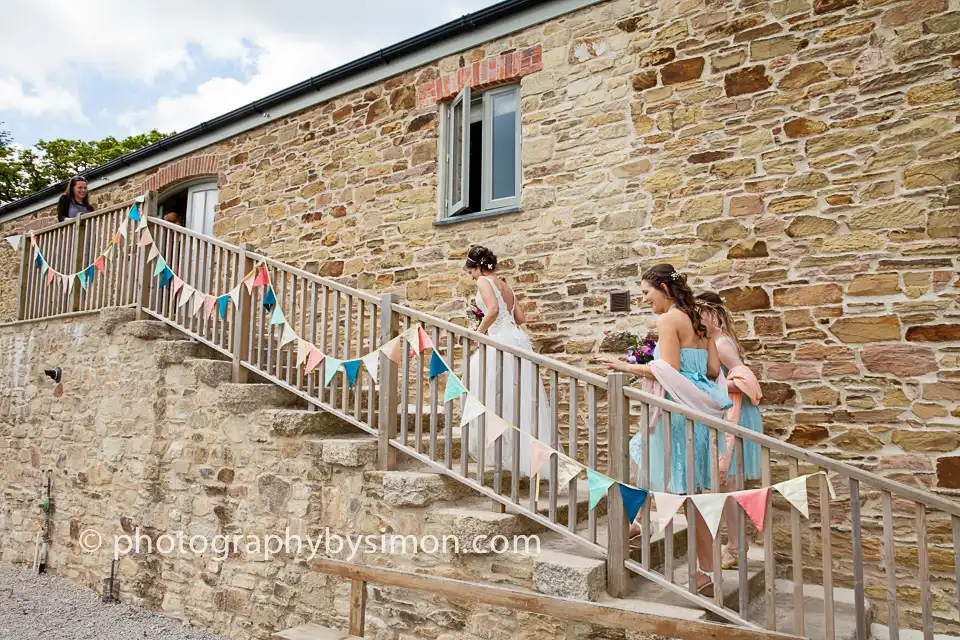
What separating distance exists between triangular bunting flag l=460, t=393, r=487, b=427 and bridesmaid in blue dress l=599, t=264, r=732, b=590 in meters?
0.75

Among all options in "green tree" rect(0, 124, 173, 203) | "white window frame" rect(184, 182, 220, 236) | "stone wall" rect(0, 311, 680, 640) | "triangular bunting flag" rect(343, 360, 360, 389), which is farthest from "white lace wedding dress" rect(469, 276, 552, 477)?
"green tree" rect(0, 124, 173, 203)

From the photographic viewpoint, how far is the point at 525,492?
437 cm

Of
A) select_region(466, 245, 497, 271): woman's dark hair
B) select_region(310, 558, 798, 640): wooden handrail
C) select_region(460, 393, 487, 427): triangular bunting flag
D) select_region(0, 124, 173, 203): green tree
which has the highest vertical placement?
select_region(0, 124, 173, 203): green tree

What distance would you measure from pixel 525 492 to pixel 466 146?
3.53 m

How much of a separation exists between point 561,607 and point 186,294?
4188 mm

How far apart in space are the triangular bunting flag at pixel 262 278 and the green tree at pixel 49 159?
620 inches

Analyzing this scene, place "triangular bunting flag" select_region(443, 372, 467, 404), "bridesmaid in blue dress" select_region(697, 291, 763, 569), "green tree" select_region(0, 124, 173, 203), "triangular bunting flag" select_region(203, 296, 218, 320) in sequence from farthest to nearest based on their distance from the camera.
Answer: "green tree" select_region(0, 124, 173, 203)
"triangular bunting flag" select_region(203, 296, 218, 320)
"triangular bunting flag" select_region(443, 372, 467, 404)
"bridesmaid in blue dress" select_region(697, 291, 763, 569)

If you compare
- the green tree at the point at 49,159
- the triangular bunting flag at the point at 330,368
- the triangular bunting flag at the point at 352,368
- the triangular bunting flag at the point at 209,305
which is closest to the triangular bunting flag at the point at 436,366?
the triangular bunting flag at the point at 352,368

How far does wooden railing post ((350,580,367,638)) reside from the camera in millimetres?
3992

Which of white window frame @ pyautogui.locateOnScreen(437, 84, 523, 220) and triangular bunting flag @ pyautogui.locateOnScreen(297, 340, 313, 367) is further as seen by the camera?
white window frame @ pyautogui.locateOnScreen(437, 84, 523, 220)

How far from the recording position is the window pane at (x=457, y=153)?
21.7ft

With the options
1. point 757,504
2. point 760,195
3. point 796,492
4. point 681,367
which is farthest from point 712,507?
point 760,195

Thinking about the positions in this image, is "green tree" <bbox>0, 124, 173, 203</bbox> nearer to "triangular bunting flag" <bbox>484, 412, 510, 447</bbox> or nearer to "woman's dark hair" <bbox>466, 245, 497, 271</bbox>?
"woman's dark hair" <bbox>466, 245, 497, 271</bbox>

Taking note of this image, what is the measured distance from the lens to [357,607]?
4004 mm
